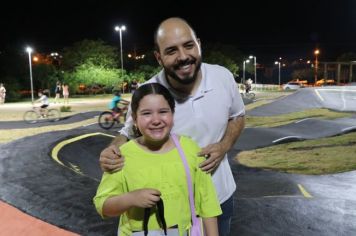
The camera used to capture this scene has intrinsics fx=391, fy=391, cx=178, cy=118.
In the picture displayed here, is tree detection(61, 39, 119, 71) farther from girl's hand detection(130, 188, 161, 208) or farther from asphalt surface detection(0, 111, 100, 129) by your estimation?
girl's hand detection(130, 188, 161, 208)

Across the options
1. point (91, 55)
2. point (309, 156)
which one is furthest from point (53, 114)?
point (91, 55)

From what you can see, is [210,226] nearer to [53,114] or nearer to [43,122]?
[43,122]

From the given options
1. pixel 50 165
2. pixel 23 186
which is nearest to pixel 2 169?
pixel 50 165

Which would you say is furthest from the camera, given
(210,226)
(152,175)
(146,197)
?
(210,226)

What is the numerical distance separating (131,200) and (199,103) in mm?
736

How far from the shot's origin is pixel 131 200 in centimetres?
196

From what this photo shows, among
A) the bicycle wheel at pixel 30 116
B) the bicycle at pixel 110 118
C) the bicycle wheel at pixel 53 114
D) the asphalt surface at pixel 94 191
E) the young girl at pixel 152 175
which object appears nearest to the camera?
the young girl at pixel 152 175

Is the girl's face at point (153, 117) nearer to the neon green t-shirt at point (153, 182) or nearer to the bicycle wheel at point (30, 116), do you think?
the neon green t-shirt at point (153, 182)

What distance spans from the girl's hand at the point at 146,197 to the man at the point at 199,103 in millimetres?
196

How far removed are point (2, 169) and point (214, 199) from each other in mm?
6580

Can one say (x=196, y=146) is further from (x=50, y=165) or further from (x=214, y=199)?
(x=50, y=165)

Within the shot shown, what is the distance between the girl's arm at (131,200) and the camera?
6.33ft

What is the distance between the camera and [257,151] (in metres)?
14.2

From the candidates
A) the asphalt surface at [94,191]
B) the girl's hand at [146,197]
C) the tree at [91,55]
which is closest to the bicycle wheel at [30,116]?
the asphalt surface at [94,191]
